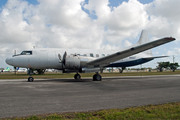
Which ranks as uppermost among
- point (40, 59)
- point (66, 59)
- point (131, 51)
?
point (131, 51)

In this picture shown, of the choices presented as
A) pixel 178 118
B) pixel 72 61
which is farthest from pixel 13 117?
pixel 72 61

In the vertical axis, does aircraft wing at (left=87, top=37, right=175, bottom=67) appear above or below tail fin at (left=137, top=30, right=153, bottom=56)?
below

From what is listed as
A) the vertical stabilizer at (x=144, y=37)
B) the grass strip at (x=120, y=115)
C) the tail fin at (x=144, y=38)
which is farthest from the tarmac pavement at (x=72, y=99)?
the vertical stabilizer at (x=144, y=37)

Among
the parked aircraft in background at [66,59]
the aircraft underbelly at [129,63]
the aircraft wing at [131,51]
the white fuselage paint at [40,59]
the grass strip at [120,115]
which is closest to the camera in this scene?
the grass strip at [120,115]

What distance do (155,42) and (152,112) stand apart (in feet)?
38.9

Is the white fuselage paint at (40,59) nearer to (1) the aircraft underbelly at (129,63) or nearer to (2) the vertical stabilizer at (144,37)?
(1) the aircraft underbelly at (129,63)

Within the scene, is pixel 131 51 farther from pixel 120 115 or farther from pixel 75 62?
pixel 120 115

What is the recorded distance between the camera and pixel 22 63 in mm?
17938

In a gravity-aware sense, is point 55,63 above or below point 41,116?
Answer: above

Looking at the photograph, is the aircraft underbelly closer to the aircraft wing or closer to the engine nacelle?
the aircraft wing

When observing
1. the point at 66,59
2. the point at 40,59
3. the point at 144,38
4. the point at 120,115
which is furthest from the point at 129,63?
the point at 120,115

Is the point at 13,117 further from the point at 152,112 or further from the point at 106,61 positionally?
the point at 106,61

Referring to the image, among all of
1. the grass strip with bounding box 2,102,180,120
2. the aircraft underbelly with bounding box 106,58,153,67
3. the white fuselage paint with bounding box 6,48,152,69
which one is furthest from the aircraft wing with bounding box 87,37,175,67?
the grass strip with bounding box 2,102,180,120

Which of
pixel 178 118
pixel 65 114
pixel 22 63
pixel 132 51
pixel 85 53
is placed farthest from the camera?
pixel 85 53
